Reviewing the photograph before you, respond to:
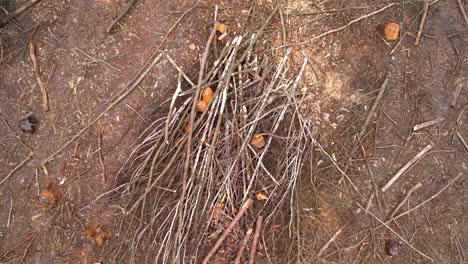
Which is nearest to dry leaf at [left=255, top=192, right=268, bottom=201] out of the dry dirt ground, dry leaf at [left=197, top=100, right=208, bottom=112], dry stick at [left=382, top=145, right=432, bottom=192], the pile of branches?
the pile of branches

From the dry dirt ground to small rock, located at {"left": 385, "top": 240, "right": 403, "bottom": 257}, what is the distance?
24 mm

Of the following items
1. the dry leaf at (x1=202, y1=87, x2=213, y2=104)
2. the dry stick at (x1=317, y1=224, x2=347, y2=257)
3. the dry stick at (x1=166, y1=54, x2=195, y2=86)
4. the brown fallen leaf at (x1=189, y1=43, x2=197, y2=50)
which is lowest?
the dry stick at (x1=317, y1=224, x2=347, y2=257)

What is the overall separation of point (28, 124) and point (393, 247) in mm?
2693

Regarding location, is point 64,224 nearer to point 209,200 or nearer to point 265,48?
point 209,200

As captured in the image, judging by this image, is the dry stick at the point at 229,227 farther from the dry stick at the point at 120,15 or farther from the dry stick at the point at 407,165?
the dry stick at the point at 120,15

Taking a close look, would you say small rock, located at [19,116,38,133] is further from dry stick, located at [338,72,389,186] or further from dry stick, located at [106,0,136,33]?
dry stick, located at [338,72,389,186]

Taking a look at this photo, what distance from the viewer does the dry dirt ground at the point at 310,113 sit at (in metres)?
2.96

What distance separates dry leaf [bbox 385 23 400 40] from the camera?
293 centimetres

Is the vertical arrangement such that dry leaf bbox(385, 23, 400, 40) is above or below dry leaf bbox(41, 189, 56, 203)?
above

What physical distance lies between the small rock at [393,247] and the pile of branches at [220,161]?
2.41ft

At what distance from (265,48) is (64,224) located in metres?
1.88

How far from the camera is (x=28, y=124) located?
2963mm

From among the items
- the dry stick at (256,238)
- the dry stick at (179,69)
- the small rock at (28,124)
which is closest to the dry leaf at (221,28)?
the dry stick at (179,69)

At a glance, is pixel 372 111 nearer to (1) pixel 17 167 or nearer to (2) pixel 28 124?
(2) pixel 28 124
